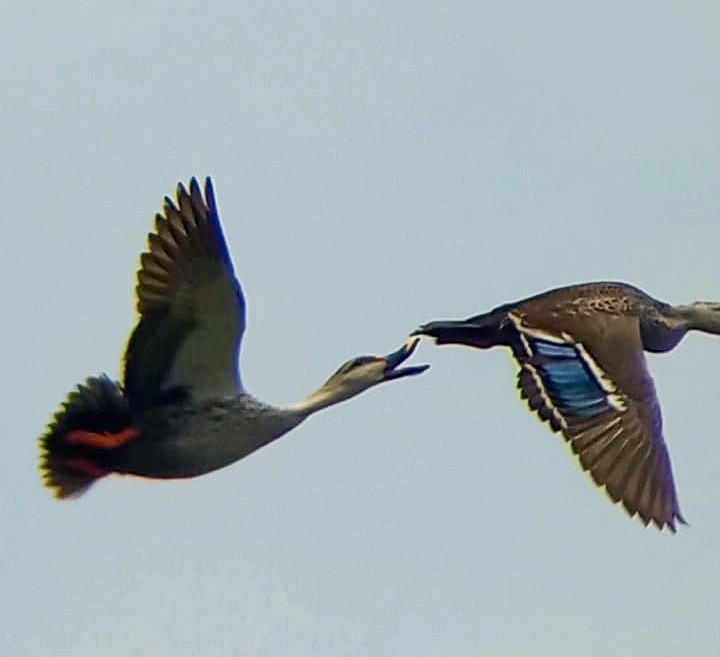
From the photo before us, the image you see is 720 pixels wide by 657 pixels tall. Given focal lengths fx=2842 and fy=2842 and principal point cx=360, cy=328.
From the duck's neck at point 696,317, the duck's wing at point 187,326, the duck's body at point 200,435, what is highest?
the duck's neck at point 696,317

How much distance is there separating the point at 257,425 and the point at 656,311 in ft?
15.8

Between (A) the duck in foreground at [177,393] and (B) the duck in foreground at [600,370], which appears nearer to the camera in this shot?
(A) the duck in foreground at [177,393]


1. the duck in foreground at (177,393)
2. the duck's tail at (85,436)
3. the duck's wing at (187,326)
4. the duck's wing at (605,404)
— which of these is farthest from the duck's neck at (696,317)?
the duck's tail at (85,436)

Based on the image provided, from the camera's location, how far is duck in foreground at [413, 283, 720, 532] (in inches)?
835

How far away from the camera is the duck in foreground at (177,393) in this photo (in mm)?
20719

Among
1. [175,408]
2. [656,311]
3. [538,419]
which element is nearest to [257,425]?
[175,408]

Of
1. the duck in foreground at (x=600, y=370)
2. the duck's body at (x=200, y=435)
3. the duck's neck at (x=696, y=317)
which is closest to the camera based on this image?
the duck's body at (x=200, y=435)

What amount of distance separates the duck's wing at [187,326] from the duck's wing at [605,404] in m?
2.35

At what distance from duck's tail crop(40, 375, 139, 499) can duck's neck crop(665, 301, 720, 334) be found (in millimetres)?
5369

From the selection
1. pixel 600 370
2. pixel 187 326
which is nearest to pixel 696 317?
pixel 600 370

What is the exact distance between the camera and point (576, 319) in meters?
23.0

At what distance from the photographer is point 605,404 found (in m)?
21.8

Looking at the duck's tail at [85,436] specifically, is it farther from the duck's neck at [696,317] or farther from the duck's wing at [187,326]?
the duck's neck at [696,317]

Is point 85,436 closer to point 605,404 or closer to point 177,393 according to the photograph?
point 177,393
